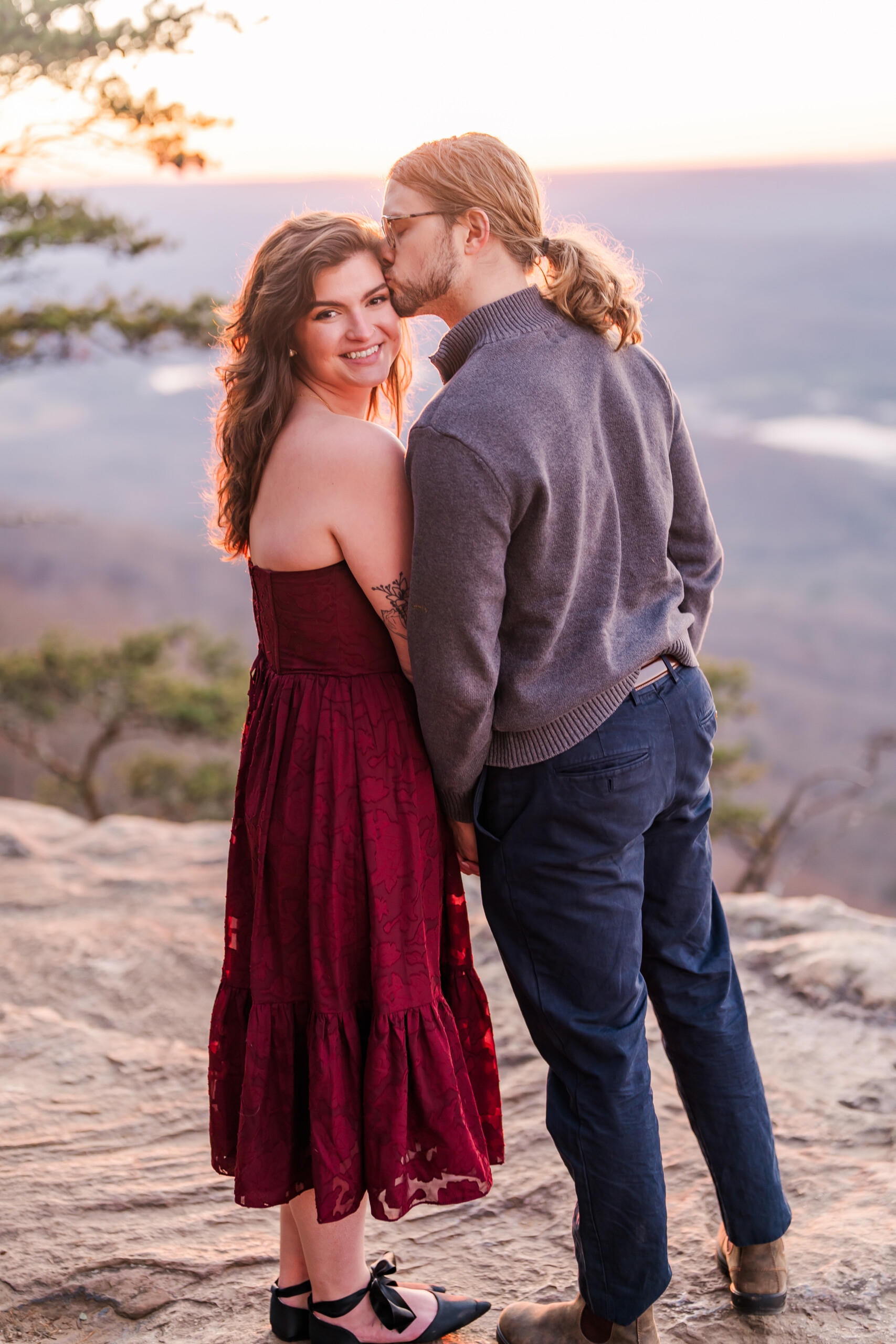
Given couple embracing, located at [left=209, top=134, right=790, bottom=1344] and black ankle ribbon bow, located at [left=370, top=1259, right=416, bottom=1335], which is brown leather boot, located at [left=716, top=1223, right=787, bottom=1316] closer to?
couple embracing, located at [left=209, top=134, right=790, bottom=1344]

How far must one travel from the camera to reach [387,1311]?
5.30 feet

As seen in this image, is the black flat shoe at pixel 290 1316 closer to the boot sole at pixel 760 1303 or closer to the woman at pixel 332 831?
the woman at pixel 332 831

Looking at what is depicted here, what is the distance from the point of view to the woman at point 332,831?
1469mm

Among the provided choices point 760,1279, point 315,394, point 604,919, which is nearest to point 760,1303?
point 760,1279

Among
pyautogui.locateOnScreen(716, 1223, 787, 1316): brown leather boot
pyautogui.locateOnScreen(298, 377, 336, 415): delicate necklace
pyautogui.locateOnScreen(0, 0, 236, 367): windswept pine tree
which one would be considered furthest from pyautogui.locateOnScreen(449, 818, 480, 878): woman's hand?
pyautogui.locateOnScreen(0, 0, 236, 367): windswept pine tree

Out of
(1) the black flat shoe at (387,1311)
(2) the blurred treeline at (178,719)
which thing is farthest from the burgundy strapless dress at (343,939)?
(2) the blurred treeline at (178,719)

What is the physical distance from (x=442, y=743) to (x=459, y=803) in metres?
0.13

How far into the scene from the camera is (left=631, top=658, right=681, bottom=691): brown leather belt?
4.85ft

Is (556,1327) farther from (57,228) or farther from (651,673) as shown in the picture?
(57,228)

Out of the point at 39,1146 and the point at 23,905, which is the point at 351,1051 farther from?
the point at 23,905

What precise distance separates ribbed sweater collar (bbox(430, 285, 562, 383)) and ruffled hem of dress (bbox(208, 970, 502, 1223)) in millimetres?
954

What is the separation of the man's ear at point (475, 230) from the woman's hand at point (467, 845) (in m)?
0.82

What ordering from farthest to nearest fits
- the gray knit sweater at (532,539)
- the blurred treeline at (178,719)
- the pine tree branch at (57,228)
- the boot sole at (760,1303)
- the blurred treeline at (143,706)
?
the blurred treeline at (143,706) < the blurred treeline at (178,719) < the pine tree branch at (57,228) < the boot sole at (760,1303) < the gray knit sweater at (532,539)

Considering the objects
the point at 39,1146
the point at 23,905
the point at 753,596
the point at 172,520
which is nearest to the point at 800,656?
the point at 753,596
